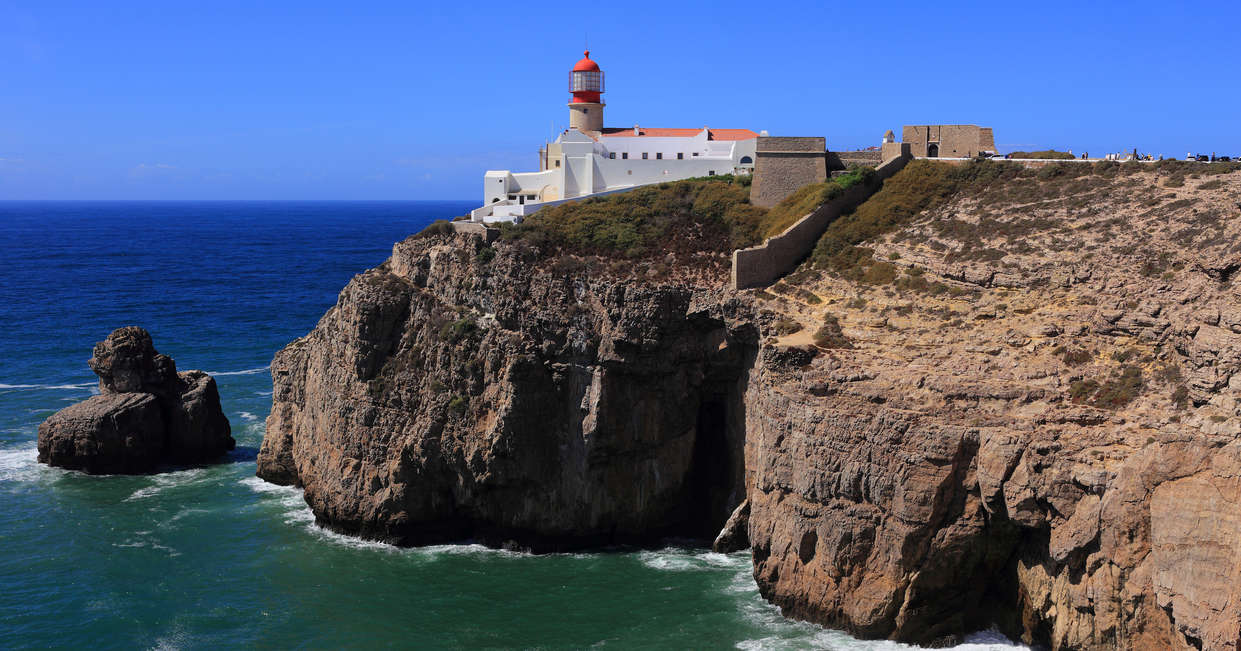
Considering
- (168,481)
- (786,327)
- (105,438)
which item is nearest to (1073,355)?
(786,327)

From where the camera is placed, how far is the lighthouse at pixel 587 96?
6750 centimetres

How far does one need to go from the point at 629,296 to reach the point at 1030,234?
1594 cm

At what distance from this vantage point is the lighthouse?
67.5 m

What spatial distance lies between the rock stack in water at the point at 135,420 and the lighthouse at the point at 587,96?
87.1 feet

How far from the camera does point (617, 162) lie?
63500 millimetres

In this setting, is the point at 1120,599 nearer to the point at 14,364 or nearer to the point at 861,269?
the point at 861,269

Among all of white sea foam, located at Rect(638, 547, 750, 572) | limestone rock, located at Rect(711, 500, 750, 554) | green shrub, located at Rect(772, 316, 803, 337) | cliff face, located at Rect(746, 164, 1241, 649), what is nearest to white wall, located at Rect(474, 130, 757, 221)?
cliff face, located at Rect(746, 164, 1241, 649)

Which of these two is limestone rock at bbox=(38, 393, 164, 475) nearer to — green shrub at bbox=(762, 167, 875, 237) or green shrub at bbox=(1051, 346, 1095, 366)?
green shrub at bbox=(762, 167, 875, 237)

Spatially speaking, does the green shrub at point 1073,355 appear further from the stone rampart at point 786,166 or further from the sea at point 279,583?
the stone rampart at point 786,166

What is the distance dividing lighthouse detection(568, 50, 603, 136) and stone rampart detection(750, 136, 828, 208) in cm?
1512

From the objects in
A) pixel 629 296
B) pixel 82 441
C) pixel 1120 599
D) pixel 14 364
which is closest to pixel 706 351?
pixel 629 296

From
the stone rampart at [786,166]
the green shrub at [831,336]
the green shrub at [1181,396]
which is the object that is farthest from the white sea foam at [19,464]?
the green shrub at [1181,396]

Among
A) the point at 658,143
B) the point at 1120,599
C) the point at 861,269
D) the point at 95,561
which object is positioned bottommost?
the point at 95,561

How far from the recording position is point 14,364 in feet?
244
